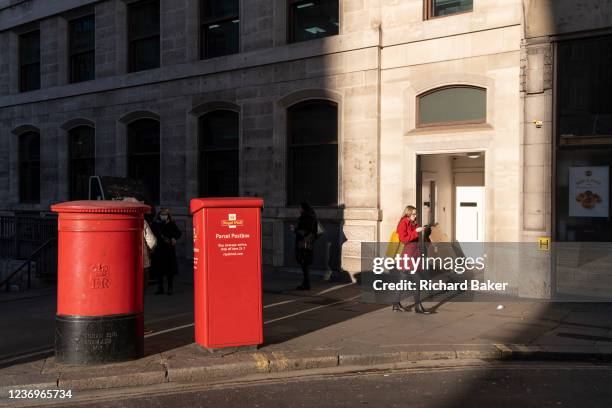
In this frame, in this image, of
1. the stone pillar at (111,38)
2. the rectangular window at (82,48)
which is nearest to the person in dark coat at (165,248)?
the stone pillar at (111,38)

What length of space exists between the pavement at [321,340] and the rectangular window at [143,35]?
877 cm

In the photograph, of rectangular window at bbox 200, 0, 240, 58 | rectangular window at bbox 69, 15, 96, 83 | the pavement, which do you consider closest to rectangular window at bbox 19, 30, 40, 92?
rectangular window at bbox 69, 15, 96, 83

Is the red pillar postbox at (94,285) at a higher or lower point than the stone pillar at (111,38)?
lower

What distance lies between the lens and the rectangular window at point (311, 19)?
600 inches

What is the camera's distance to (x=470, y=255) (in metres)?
14.2

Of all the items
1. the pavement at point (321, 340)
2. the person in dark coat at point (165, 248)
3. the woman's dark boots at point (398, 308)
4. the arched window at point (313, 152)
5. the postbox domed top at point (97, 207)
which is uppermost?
the arched window at point (313, 152)

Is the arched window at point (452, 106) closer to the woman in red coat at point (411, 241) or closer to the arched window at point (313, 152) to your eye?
the arched window at point (313, 152)

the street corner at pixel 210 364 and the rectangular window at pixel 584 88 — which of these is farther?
the rectangular window at pixel 584 88

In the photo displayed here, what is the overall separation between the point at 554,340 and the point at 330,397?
3.80 metres

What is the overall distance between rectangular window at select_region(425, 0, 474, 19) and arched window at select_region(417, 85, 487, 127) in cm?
152

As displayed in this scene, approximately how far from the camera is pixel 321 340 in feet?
28.8

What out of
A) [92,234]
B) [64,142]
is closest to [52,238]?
[64,142]

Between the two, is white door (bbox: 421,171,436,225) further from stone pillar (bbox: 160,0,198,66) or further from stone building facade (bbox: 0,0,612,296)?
stone pillar (bbox: 160,0,198,66)

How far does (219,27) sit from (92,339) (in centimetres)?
1163
